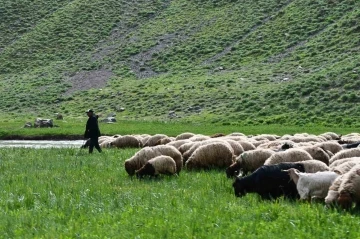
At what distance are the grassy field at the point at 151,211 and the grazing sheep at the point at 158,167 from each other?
0.42 meters

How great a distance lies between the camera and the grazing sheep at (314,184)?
11.1 metres

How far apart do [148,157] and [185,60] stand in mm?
51249

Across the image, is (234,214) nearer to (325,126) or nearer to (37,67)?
(325,126)

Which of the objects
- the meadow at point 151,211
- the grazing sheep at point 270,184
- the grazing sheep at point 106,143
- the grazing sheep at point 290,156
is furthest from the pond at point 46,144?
the grazing sheep at point 270,184

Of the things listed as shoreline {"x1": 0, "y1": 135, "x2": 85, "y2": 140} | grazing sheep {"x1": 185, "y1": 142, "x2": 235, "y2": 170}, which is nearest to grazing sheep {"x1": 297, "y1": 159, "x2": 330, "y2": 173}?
grazing sheep {"x1": 185, "y1": 142, "x2": 235, "y2": 170}

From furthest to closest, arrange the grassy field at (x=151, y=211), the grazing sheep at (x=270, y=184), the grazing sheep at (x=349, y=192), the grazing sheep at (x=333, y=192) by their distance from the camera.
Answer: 1. the grazing sheep at (x=270, y=184)
2. the grazing sheep at (x=333, y=192)
3. the grazing sheep at (x=349, y=192)
4. the grassy field at (x=151, y=211)

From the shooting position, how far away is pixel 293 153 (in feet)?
46.2

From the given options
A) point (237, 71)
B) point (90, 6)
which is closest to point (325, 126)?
point (237, 71)

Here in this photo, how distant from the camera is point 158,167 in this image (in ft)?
52.9

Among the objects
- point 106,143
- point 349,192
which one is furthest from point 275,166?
point 106,143

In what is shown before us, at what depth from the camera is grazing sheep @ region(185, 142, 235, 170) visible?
17.5m

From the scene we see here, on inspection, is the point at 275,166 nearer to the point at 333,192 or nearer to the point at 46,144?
the point at 333,192

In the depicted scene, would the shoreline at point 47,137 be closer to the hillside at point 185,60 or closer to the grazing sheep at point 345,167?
the hillside at point 185,60

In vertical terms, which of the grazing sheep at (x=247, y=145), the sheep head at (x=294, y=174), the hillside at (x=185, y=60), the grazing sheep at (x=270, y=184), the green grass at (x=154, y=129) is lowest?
the grazing sheep at (x=270, y=184)
